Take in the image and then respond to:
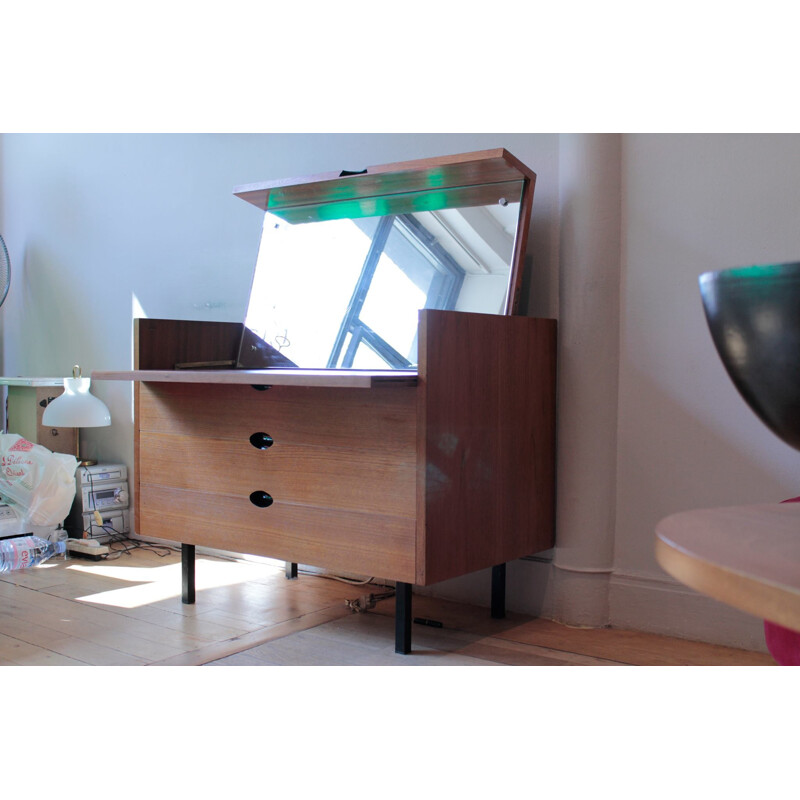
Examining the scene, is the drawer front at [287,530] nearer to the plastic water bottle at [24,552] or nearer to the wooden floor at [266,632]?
the wooden floor at [266,632]

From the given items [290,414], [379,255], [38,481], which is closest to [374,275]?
[379,255]

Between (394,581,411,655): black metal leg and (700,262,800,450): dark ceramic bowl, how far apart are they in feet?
4.08

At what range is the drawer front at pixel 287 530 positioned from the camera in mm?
1603

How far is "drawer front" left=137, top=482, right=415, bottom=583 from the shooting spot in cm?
160

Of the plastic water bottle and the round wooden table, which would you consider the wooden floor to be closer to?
the plastic water bottle

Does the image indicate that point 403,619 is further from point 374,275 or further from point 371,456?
point 374,275

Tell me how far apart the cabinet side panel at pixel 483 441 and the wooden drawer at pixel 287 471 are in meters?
0.07

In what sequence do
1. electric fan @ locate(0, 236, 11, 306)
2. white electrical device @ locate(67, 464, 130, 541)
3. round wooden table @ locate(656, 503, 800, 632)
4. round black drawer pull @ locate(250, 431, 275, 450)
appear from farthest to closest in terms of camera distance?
electric fan @ locate(0, 236, 11, 306) → white electrical device @ locate(67, 464, 130, 541) → round black drawer pull @ locate(250, 431, 275, 450) → round wooden table @ locate(656, 503, 800, 632)

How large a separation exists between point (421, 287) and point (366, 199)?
0.31 metres

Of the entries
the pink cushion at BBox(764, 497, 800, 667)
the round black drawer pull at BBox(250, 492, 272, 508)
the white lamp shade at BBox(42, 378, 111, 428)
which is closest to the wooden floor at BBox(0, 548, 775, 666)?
the round black drawer pull at BBox(250, 492, 272, 508)

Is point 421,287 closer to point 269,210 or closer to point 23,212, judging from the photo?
point 269,210
